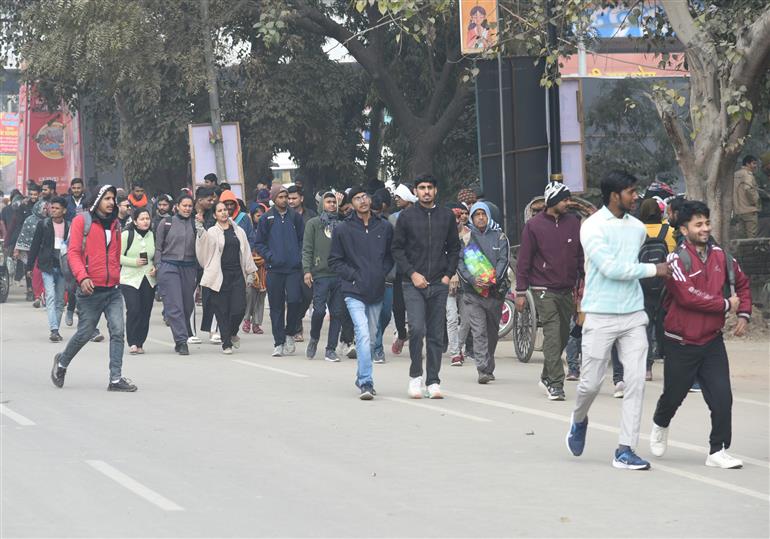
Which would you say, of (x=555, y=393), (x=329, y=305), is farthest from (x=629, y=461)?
(x=329, y=305)

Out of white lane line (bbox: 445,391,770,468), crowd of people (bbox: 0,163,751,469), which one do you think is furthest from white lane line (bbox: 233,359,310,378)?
white lane line (bbox: 445,391,770,468)

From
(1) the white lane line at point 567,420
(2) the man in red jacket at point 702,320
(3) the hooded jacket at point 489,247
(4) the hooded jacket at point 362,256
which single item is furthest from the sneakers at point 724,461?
(3) the hooded jacket at point 489,247

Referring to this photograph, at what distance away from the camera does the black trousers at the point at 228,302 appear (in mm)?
18109

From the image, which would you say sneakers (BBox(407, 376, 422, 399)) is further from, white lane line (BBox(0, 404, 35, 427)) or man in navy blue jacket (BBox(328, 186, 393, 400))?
white lane line (BBox(0, 404, 35, 427))

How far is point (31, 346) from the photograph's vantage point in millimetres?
18969

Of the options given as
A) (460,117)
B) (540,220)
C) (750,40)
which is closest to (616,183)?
(540,220)

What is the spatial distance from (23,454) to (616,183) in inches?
168

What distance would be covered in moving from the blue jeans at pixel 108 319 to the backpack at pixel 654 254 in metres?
4.69

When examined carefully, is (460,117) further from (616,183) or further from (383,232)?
(616,183)

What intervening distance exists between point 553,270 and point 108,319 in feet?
13.2

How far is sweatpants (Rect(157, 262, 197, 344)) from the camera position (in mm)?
17938

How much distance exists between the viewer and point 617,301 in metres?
9.72

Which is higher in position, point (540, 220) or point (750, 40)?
point (750, 40)

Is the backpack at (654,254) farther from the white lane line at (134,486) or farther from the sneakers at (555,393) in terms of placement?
the white lane line at (134,486)
